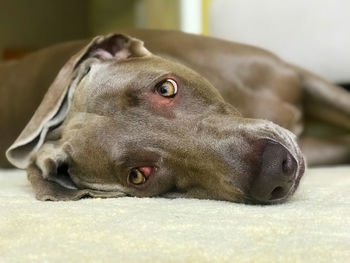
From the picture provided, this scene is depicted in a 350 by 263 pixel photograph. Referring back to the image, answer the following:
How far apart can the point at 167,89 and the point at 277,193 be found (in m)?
0.50

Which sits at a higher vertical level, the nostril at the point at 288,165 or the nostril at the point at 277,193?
the nostril at the point at 288,165

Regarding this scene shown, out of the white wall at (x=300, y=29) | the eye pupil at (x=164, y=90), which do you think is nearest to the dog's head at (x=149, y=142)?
the eye pupil at (x=164, y=90)

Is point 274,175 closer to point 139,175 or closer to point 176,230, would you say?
point 176,230

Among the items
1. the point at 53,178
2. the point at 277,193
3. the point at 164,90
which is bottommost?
the point at 53,178

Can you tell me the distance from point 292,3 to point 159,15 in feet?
5.02

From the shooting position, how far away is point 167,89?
1.82 meters

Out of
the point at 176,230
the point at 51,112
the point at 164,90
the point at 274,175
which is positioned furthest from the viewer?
the point at 51,112

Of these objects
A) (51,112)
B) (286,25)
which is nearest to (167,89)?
(51,112)

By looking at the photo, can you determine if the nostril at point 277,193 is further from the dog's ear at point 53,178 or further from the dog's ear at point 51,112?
the dog's ear at point 51,112

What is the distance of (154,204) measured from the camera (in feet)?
5.11

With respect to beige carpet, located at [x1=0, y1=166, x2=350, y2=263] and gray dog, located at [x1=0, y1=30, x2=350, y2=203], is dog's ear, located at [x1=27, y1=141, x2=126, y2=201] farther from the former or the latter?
beige carpet, located at [x1=0, y1=166, x2=350, y2=263]

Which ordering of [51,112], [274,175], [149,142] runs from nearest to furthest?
[274,175], [149,142], [51,112]

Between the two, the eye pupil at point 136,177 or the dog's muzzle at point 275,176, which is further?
the eye pupil at point 136,177

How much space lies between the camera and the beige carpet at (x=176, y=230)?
3.48 ft
